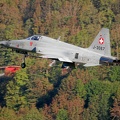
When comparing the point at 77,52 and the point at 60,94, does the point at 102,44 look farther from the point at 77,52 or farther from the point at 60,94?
the point at 60,94

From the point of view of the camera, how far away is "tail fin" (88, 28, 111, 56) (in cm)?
7531

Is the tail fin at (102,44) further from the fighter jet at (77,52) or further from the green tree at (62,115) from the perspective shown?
the green tree at (62,115)

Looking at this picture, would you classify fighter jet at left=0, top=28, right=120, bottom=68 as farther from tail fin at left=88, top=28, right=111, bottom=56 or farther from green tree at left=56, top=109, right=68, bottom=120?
green tree at left=56, top=109, right=68, bottom=120

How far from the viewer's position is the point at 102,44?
7569 cm

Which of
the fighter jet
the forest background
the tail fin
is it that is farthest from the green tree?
the tail fin

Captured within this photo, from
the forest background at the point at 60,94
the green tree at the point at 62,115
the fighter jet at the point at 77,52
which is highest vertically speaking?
the fighter jet at the point at 77,52

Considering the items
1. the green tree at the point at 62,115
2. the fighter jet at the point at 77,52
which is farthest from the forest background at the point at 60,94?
the fighter jet at the point at 77,52

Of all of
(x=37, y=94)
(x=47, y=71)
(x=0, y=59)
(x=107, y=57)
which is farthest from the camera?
(x=0, y=59)

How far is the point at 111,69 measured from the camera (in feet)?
572

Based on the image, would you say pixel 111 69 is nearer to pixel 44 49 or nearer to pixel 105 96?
pixel 105 96

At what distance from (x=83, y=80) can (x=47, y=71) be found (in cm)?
1105

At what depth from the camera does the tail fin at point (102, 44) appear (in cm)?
7531

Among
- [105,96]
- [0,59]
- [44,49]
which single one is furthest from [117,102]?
[44,49]

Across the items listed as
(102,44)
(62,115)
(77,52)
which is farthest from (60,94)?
(77,52)
